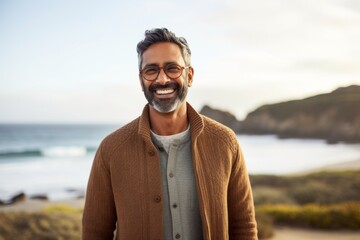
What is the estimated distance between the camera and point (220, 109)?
1659 centimetres

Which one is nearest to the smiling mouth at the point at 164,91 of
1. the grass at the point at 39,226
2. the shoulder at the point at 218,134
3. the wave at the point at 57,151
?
the shoulder at the point at 218,134

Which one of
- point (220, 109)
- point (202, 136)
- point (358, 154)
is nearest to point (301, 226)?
point (202, 136)

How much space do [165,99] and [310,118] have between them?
52.7 feet

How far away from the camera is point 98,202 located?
1776 millimetres

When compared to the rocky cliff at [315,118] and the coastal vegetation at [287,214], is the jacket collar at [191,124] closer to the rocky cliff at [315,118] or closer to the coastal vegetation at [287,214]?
the coastal vegetation at [287,214]

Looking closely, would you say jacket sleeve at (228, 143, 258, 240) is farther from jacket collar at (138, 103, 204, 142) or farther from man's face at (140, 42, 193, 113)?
man's face at (140, 42, 193, 113)

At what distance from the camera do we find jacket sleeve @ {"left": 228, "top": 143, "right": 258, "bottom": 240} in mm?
1865

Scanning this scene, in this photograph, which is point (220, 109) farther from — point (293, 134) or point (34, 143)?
point (34, 143)

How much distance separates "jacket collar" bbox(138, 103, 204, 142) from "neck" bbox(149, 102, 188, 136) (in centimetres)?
3

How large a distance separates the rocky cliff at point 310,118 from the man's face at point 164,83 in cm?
1288

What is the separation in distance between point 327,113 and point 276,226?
9.69 m

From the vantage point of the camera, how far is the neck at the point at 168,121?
A: 1.83 metres

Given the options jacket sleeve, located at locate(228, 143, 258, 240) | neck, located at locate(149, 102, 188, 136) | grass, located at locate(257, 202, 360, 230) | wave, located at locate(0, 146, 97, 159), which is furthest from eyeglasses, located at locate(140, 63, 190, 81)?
wave, located at locate(0, 146, 97, 159)

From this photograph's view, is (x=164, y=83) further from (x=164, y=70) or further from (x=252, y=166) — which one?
(x=252, y=166)
